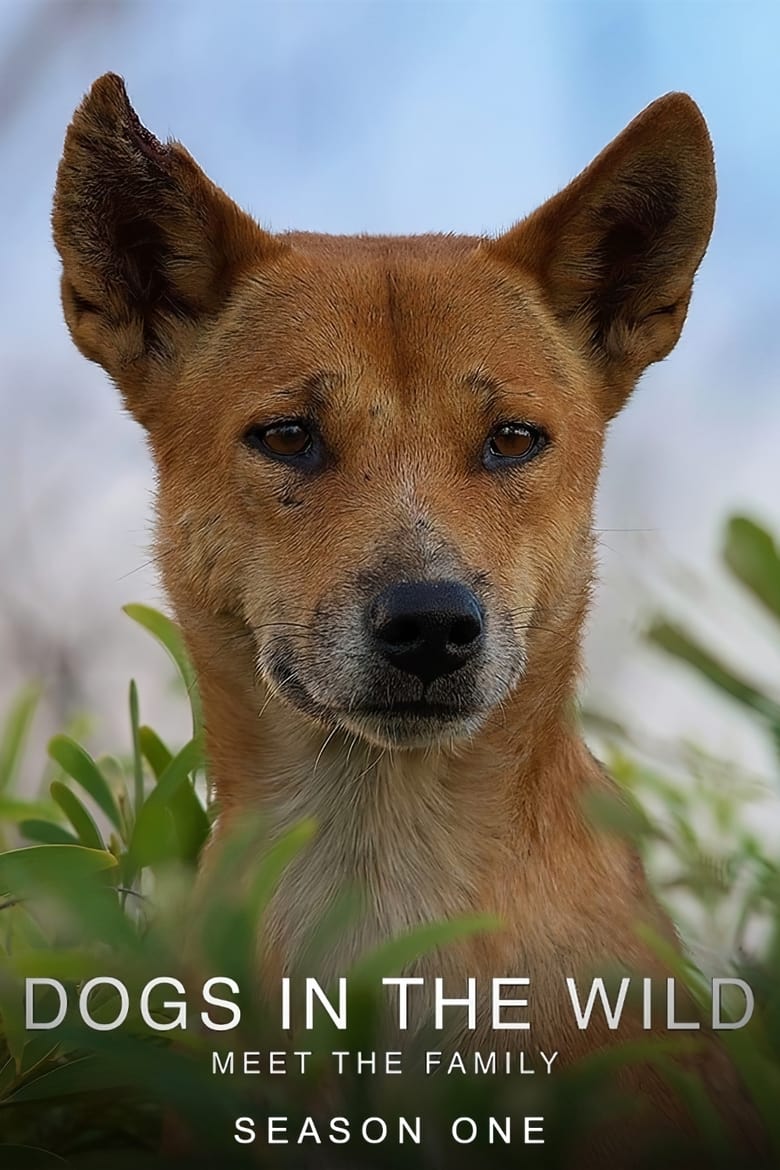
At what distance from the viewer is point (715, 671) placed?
1.29m

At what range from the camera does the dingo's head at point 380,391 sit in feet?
10.6

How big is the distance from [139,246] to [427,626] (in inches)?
63.1

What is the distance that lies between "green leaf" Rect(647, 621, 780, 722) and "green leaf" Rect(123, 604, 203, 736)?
275 cm

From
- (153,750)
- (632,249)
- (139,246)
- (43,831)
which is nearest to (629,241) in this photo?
(632,249)

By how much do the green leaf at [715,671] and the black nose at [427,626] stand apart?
171cm

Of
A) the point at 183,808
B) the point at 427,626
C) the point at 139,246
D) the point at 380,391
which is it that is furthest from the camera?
the point at 139,246

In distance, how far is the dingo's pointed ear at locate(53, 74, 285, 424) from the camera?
3.72 m

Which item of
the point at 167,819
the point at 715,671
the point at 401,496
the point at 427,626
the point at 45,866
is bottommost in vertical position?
the point at 167,819

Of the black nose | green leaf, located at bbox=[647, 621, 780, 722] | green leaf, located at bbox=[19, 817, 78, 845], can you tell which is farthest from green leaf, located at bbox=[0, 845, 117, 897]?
green leaf, located at bbox=[19, 817, 78, 845]

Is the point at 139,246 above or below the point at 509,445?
above

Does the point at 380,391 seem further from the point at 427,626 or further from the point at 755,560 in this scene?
the point at 755,560

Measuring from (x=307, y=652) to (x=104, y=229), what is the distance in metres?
1.43

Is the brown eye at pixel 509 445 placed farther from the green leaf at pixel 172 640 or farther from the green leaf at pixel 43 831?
the green leaf at pixel 43 831

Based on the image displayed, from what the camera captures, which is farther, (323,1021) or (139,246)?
(139,246)
